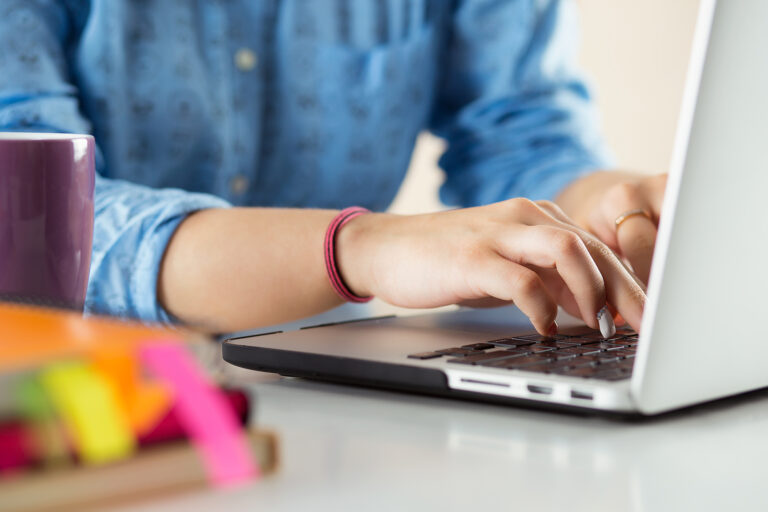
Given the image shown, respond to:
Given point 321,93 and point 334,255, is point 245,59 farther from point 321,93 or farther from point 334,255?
point 334,255

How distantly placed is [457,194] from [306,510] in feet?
3.30

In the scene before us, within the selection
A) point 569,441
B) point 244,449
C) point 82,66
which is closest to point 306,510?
point 244,449

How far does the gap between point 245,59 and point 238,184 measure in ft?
0.50

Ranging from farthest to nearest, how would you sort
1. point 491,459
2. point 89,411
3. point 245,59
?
point 245,59 < point 491,459 < point 89,411

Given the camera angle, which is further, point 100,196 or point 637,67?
point 637,67

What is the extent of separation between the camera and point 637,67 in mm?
2861

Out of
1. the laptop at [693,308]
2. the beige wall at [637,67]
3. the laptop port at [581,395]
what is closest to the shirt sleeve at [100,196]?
the laptop at [693,308]

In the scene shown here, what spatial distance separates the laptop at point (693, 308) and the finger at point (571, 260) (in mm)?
32

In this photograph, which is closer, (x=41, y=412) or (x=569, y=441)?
(x=41, y=412)

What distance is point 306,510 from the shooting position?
0.92ft

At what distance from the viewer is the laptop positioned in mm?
349

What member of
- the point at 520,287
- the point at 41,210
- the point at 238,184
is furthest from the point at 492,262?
the point at 238,184

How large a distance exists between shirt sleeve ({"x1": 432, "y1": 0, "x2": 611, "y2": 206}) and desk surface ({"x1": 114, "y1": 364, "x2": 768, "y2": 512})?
72 cm

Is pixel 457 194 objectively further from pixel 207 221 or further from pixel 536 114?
pixel 207 221
